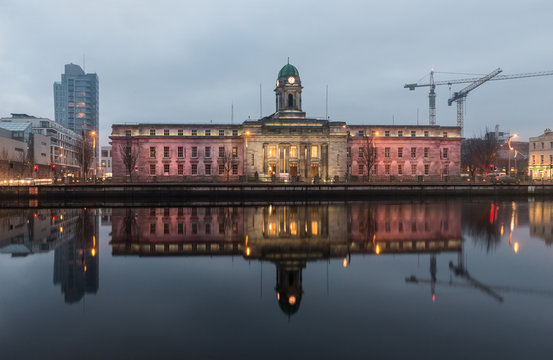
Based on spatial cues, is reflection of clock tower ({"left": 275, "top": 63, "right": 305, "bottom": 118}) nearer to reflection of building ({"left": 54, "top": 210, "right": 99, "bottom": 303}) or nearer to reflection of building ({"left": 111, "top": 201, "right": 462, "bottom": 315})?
reflection of building ({"left": 111, "top": 201, "right": 462, "bottom": 315})

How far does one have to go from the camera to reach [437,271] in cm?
1204

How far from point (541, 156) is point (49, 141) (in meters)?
140

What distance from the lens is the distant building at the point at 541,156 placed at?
8412 centimetres

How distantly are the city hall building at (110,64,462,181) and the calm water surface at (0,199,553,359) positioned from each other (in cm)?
4969

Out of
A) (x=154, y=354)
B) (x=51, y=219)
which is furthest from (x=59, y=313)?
(x=51, y=219)

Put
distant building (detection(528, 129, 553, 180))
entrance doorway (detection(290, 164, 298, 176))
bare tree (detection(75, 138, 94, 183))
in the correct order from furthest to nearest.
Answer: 1. distant building (detection(528, 129, 553, 180))
2. entrance doorway (detection(290, 164, 298, 176))
3. bare tree (detection(75, 138, 94, 183))

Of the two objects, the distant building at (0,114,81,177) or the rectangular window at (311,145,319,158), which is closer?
the rectangular window at (311,145,319,158)

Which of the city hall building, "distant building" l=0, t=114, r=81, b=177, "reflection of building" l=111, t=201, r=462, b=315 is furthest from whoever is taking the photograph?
"distant building" l=0, t=114, r=81, b=177

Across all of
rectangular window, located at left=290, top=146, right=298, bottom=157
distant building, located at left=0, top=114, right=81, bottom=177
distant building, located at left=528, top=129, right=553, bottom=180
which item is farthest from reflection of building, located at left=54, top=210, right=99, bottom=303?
distant building, located at left=0, top=114, right=81, bottom=177

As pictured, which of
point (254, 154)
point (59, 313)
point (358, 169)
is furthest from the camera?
point (358, 169)

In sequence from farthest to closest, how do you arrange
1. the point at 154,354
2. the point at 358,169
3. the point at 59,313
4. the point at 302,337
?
the point at 358,169, the point at 59,313, the point at 302,337, the point at 154,354

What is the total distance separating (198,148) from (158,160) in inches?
334

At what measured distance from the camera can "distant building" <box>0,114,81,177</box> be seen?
335ft

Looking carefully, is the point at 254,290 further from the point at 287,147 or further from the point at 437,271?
the point at 287,147
